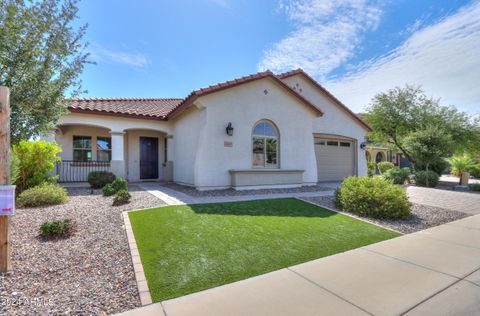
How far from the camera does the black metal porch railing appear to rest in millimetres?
11656

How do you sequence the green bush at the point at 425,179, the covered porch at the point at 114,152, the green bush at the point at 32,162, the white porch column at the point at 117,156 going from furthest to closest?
the green bush at the point at 425,179, the covered porch at the point at 114,152, the white porch column at the point at 117,156, the green bush at the point at 32,162

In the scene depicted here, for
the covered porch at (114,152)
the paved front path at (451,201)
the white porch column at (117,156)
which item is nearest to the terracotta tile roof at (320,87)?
the paved front path at (451,201)

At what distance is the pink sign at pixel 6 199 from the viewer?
3.07 metres

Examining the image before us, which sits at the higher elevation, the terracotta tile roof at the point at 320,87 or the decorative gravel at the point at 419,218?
the terracotta tile roof at the point at 320,87

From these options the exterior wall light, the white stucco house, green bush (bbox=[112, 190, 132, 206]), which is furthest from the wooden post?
the exterior wall light

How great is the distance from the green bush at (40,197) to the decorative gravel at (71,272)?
47.8 inches

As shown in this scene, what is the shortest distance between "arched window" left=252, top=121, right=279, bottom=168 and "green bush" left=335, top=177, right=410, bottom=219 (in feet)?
13.2

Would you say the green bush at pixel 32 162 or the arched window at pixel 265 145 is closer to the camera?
the green bush at pixel 32 162

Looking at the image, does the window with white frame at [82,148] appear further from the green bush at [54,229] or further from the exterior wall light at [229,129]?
the green bush at [54,229]

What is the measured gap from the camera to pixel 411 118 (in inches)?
742

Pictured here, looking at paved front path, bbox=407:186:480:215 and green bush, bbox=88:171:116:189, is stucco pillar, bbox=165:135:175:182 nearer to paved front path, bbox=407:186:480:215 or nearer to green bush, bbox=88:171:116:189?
green bush, bbox=88:171:116:189

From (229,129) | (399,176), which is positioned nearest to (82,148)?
(229,129)

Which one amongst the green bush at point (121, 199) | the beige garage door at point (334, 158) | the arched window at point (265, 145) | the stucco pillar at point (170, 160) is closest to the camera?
the green bush at point (121, 199)

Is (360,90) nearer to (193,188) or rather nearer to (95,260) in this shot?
(193,188)
